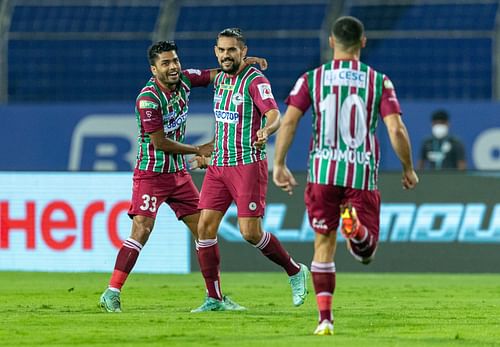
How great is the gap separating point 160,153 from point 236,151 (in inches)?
31.1

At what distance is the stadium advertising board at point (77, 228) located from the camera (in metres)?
15.4

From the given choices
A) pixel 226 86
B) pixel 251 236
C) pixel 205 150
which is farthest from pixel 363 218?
pixel 205 150

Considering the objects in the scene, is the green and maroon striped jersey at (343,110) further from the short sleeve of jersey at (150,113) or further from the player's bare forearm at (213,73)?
the player's bare forearm at (213,73)

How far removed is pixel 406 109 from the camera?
1881 centimetres

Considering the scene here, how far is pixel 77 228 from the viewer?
15.5 metres

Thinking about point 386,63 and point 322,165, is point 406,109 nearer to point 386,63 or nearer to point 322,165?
point 386,63

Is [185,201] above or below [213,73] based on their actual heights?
below

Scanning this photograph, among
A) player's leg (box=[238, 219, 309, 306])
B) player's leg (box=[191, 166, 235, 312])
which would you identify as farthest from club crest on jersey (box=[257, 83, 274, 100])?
player's leg (box=[238, 219, 309, 306])

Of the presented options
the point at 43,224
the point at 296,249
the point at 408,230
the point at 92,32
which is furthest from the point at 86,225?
the point at 92,32

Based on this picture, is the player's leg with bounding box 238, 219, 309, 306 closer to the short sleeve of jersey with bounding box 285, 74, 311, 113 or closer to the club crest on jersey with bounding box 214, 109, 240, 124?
the club crest on jersey with bounding box 214, 109, 240, 124

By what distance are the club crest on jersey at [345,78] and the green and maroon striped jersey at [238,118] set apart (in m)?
2.02

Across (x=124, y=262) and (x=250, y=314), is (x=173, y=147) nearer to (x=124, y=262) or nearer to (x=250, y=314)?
(x=124, y=262)

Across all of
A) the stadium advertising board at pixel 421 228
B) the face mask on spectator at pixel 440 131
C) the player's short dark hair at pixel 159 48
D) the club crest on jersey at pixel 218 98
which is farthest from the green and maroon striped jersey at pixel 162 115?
the face mask on spectator at pixel 440 131

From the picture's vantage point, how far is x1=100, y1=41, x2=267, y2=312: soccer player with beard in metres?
10.1
